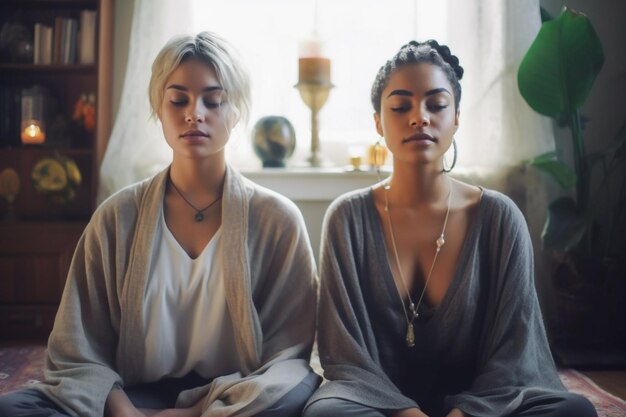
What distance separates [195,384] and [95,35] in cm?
176

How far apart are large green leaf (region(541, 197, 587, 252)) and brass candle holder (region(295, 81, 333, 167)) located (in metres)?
1.01

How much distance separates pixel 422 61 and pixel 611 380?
1443 millimetres

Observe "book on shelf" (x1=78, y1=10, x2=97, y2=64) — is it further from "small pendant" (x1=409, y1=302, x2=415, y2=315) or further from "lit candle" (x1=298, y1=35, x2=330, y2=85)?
"small pendant" (x1=409, y1=302, x2=415, y2=315)

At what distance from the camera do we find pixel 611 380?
242 cm

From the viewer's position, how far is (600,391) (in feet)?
7.38

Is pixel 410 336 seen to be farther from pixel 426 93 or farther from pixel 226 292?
pixel 426 93

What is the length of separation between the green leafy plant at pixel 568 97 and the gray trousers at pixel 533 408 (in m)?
1.14

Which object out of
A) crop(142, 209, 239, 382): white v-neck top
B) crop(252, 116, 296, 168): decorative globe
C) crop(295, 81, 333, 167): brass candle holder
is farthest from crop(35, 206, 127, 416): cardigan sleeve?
crop(295, 81, 333, 167): brass candle holder

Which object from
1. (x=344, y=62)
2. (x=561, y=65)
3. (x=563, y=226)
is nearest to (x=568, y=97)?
(x=561, y=65)

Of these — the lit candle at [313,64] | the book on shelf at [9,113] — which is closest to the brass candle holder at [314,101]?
the lit candle at [313,64]

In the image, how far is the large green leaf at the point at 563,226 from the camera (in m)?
2.52

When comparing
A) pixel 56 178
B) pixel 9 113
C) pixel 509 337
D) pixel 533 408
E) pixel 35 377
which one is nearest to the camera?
pixel 533 408

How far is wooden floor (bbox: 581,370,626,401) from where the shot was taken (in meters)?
2.27

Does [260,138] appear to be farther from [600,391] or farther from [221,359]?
[600,391]
